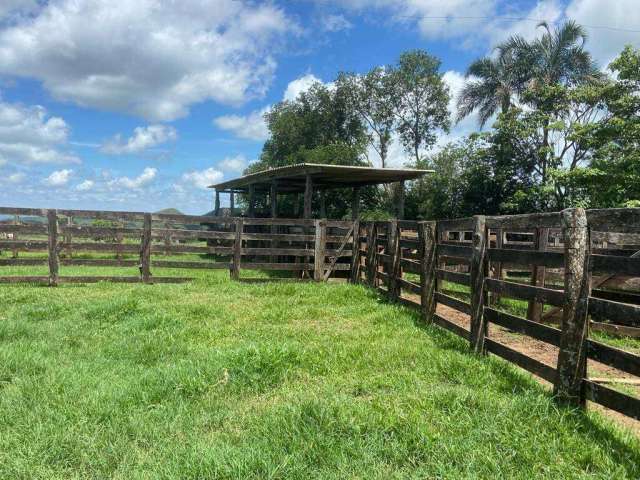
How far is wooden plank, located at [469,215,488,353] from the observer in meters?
5.52

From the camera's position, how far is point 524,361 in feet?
15.1

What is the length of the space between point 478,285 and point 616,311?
6.87 feet

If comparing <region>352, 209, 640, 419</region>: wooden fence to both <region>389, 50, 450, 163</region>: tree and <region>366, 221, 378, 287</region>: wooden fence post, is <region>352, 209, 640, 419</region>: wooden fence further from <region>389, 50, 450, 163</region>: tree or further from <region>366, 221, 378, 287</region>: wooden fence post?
<region>389, 50, 450, 163</region>: tree

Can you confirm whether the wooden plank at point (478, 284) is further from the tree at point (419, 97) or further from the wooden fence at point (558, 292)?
the tree at point (419, 97)

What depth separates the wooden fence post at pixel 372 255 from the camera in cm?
1054

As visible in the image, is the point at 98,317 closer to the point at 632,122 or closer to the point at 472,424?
the point at 472,424

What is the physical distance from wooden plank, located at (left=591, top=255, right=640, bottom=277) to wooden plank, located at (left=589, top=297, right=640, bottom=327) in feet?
0.74

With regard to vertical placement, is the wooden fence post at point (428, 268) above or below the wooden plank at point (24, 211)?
below

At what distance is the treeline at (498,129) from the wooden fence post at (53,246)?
12.8 metres

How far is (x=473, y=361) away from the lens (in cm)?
493

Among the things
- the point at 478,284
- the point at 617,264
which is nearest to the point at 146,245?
the point at 478,284

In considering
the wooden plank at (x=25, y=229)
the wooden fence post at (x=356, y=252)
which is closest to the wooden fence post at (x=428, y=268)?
the wooden fence post at (x=356, y=252)

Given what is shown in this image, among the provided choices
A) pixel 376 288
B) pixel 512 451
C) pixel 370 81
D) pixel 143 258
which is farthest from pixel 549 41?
pixel 512 451

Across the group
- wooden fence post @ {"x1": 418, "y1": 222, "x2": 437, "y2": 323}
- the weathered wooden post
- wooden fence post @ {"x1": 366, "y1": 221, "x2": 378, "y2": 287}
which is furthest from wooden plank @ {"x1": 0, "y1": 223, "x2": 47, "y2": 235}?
the weathered wooden post
